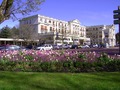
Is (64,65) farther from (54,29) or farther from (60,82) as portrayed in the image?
(54,29)

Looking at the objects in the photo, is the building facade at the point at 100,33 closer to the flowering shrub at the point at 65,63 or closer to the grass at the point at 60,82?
the flowering shrub at the point at 65,63

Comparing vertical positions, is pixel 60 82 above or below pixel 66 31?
below

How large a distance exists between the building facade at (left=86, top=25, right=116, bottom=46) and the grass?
4594 inches

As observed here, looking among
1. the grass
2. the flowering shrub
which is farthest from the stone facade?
the grass

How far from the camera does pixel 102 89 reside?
20.0ft

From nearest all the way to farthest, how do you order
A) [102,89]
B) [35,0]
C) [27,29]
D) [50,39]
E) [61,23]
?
[102,89] < [35,0] < [27,29] < [50,39] < [61,23]

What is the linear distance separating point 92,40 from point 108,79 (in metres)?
118

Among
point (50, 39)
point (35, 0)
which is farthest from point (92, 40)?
point (35, 0)

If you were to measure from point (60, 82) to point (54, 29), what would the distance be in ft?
342

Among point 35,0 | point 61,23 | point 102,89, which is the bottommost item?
point 102,89

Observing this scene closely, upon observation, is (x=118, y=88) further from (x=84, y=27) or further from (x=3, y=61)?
(x=84, y=27)

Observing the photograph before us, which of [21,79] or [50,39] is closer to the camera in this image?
[21,79]

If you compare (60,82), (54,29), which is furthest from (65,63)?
(54,29)

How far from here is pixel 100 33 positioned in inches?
5354
